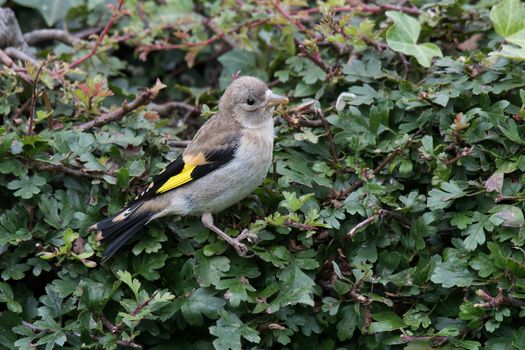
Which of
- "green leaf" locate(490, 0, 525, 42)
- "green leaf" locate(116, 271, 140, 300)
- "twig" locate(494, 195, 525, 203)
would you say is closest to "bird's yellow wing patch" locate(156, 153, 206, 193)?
"green leaf" locate(116, 271, 140, 300)

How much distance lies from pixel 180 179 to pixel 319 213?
76 cm

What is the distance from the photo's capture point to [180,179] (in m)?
3.78

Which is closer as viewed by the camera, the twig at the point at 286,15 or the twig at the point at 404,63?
the twig at the point at 404,63

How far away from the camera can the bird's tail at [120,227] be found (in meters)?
3.54

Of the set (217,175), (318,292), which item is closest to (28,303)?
(217,175)

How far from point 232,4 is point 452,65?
1.71m

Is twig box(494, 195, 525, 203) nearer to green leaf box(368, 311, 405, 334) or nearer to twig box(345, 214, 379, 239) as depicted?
twig box(345, 214, 379, 239)

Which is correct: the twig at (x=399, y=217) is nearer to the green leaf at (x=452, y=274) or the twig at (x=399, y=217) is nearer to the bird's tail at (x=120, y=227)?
the green leaf at (x=452, y=274)

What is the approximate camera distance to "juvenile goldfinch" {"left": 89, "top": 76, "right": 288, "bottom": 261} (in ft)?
11.8

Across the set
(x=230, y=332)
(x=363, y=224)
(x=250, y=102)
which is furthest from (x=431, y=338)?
(x=250, y=102)

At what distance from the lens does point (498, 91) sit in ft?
12.1

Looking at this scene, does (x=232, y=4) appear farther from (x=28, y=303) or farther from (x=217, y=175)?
(x=28, y=303)

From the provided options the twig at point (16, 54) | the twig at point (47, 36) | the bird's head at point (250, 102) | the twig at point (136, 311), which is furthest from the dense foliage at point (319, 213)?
the twig at point (47, 36)

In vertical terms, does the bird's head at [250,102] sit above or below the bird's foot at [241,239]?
above
